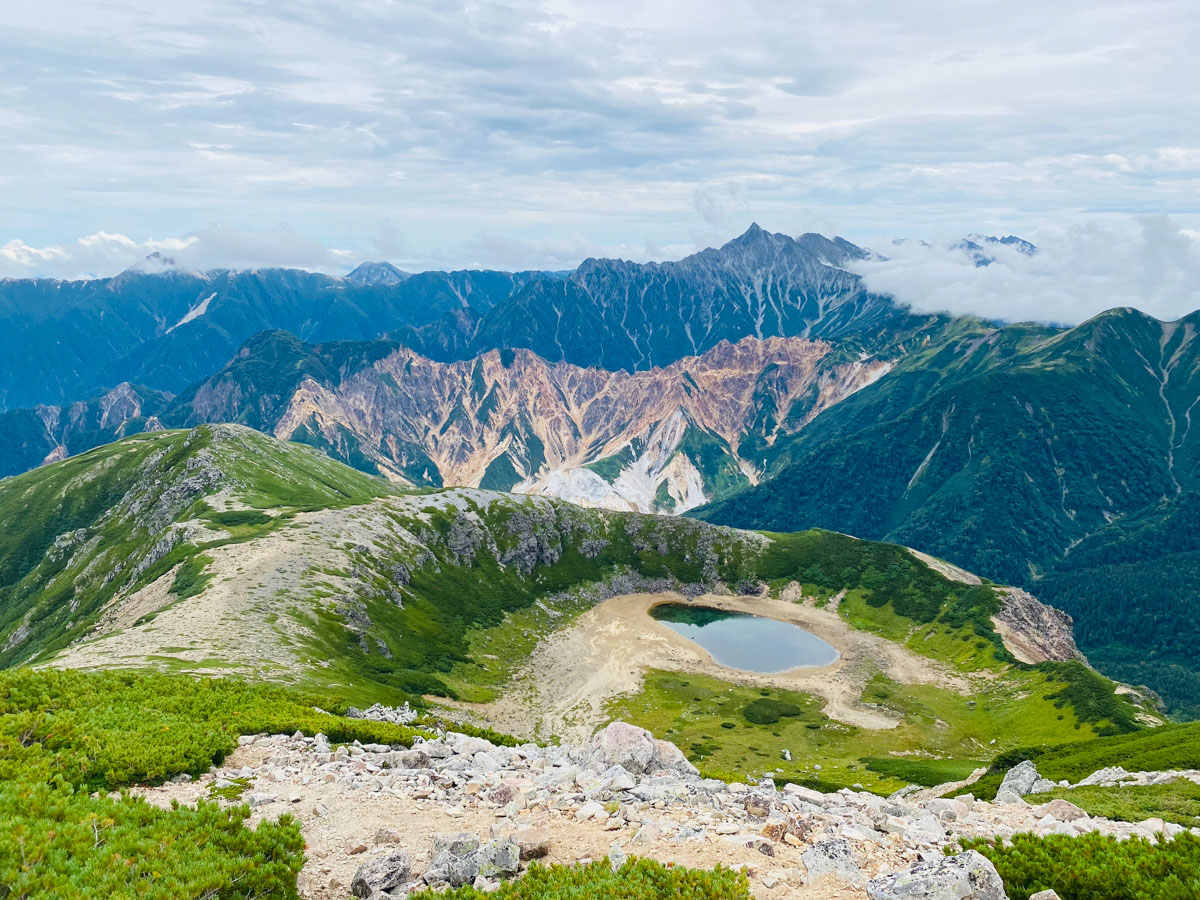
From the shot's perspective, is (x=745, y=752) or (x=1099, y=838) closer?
(x=1099, y=838)

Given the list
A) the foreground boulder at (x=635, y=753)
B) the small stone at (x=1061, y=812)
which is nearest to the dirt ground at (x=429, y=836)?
the foreground boulder at (x=635, y=753)

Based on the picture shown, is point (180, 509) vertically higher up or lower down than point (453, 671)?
higher up

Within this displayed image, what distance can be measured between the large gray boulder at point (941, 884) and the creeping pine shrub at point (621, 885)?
162 inches

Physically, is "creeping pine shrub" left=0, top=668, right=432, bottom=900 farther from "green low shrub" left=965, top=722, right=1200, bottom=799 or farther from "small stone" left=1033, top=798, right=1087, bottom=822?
"green low shrub" left=965, top=722, right=1200, bottom=799

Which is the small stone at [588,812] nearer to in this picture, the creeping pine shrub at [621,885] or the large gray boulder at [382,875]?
the creeping pine shrub at [621,885]

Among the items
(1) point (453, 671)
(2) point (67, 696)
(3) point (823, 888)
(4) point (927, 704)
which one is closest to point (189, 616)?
(1) point (453, 671)

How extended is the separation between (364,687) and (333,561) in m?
53.5

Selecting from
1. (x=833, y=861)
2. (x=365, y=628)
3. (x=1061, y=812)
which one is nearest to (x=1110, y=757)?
(x=1061, y=812)

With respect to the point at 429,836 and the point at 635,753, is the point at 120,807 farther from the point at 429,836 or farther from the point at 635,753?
the point at 635,753

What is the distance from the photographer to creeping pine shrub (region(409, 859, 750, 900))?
19.6 metres

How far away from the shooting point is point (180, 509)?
193m

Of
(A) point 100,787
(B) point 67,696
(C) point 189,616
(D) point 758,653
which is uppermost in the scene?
(A) point 100,787

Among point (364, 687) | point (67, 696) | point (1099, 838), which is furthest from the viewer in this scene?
point (364, 687)

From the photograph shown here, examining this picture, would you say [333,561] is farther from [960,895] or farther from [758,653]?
[960,895]
